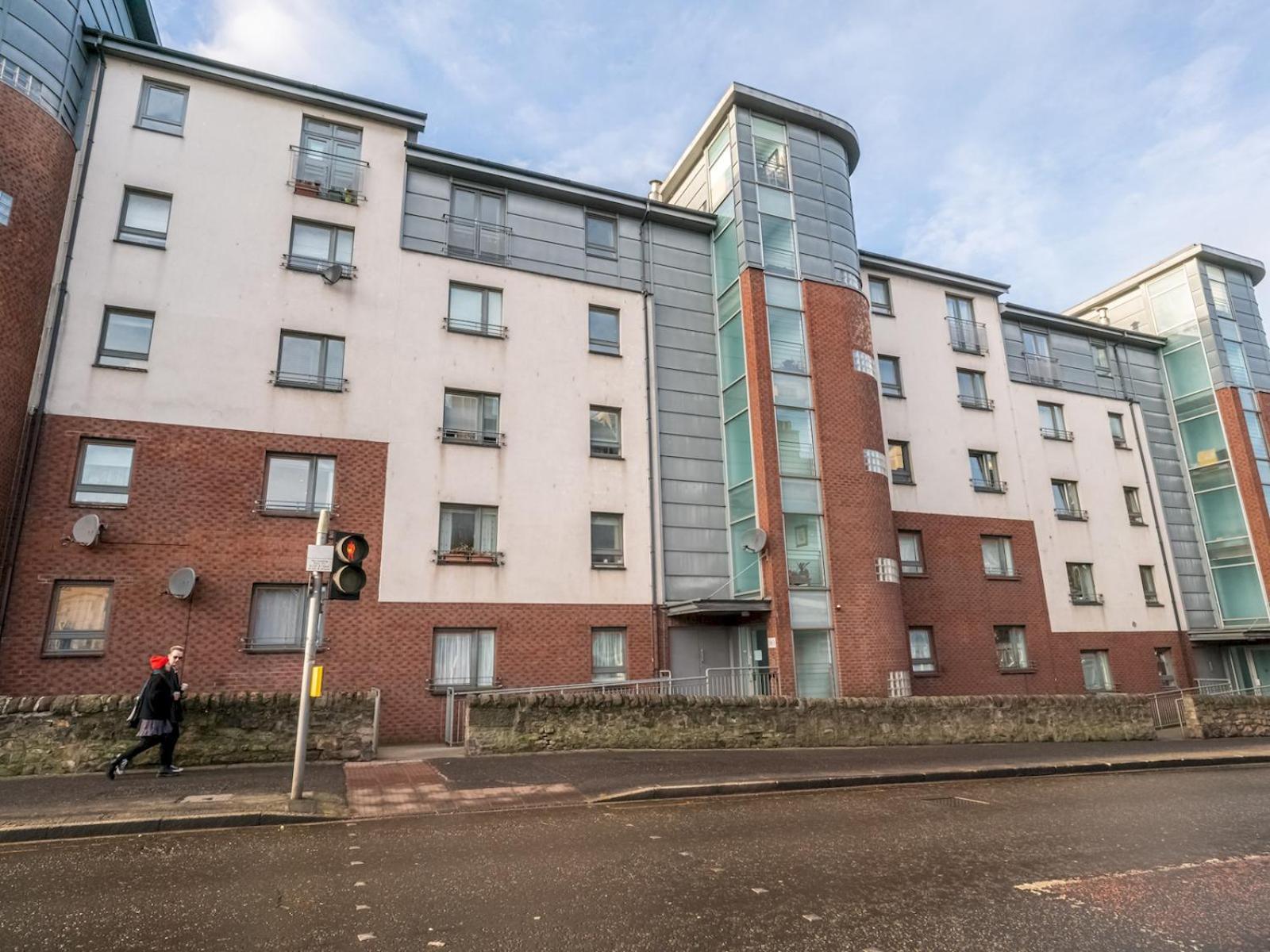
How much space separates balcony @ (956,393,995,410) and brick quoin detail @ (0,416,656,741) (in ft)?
48.2

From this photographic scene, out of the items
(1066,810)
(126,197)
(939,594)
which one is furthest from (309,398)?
(939,594)

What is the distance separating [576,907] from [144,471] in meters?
13.2

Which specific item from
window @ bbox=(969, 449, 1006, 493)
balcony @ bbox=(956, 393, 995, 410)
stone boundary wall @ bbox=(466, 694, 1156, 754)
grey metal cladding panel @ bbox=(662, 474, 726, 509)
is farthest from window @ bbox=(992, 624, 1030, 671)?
grey metal cladding panel @ bbox=(662, 474, 726, 509)

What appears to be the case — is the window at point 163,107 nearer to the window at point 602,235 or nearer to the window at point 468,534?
the window at point 602,235

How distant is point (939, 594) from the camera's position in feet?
64.8

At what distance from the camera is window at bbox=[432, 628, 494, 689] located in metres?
15.0

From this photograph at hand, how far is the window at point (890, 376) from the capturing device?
21.4 metres

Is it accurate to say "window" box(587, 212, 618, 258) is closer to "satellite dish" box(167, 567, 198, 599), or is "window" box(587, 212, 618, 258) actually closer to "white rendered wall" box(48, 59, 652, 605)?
"white rendered wall" box(48, 59, 652, 605)

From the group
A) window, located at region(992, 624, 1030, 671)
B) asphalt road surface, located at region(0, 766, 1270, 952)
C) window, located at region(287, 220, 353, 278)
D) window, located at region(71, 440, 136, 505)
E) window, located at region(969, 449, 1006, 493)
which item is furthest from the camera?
window, located at region(969, 449, 1006, 493)

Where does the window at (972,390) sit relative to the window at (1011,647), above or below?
above

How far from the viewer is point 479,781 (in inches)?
367

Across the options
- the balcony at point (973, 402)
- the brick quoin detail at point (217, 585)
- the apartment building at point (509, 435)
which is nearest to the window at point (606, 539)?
the apartment building at point (509, 435)

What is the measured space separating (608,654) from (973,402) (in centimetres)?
1444

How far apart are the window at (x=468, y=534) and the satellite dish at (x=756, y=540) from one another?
5923mm
